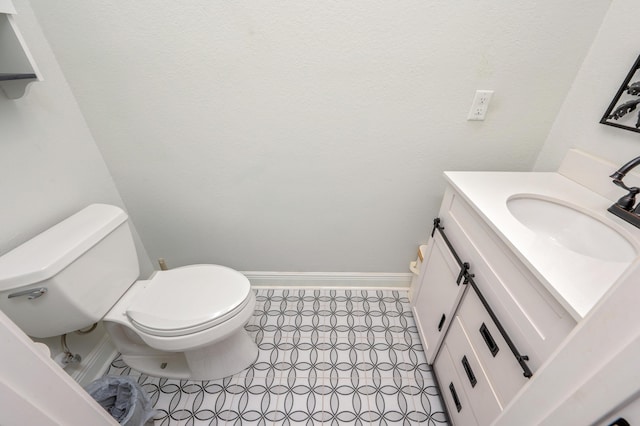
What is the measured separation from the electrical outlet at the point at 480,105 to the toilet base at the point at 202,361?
139 cm

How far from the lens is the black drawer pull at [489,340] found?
0.72 meters

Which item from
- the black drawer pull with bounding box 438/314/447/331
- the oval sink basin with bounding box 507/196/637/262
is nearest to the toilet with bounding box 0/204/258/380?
the black drawer pull with bounding box 438/314/447/331

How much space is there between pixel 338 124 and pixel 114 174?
3.57ft

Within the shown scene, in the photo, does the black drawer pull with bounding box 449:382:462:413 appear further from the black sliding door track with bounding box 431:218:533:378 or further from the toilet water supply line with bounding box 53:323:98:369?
the toilet water supply line with bounding box 53:323:98:369

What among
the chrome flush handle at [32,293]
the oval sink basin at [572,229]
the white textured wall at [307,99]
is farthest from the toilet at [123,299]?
the oval sink basin at [572,229]

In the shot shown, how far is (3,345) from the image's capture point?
430 mm

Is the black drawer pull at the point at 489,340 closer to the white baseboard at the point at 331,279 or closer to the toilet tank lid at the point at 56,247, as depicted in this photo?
the white baseboard at the point at 331,279

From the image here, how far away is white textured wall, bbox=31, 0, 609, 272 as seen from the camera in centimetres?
93

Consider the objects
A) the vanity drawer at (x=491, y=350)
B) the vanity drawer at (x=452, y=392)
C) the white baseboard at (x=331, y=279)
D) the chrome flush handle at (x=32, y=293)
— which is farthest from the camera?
the white baseboard at (x=331, y=279)

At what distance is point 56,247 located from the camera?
84cm

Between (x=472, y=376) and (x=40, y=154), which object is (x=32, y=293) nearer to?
(x=40, y=154)

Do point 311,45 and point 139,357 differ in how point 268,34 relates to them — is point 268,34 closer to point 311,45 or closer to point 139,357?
point 311,45

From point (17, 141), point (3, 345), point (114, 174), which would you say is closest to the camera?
point (3, 345)

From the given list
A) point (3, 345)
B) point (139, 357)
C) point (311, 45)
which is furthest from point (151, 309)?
point (311, 45)
